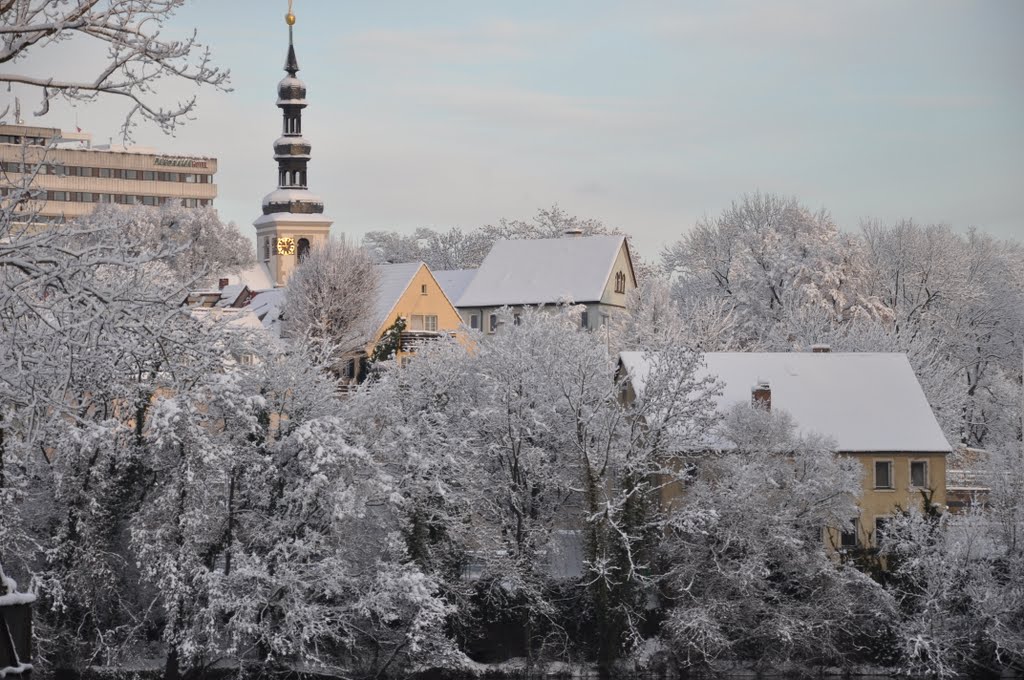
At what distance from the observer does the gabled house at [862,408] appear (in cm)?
4569

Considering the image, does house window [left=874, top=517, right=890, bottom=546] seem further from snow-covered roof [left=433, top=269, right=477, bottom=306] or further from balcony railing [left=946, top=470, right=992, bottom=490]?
snow-covered roof [left=433, top=269, right=477, bottom=306]

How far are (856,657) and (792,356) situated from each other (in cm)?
1243

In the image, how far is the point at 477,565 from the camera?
42.8 metres

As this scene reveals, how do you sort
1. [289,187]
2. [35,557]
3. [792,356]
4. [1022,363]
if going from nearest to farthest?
[35,557]
[792,356]
[1022,363]
[289,187]

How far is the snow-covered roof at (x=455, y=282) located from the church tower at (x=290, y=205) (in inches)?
460

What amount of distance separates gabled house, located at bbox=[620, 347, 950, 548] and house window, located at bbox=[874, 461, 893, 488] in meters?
0.03

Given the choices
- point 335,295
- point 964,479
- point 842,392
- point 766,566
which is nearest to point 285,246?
point 335,295

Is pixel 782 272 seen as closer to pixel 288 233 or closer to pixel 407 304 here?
pixel 407 304

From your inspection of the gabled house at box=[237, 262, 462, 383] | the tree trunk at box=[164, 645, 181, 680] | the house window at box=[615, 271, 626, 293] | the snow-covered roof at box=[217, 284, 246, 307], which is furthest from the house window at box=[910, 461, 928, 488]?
the snow-covered roof at box=[217, 284, 246, 307]

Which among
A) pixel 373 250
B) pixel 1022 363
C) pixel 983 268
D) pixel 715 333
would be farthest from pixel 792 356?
pixel 373 250

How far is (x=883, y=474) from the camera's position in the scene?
46406 mm

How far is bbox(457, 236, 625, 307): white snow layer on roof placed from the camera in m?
89.4

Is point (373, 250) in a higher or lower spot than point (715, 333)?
higher

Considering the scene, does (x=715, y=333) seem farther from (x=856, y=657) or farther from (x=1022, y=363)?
(x=856, y=657)
